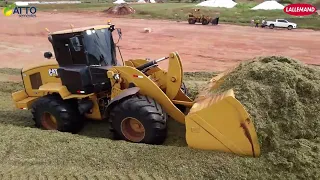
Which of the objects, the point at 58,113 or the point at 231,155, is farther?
the point at 58,113

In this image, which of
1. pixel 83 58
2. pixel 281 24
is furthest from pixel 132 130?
pixel 281 24

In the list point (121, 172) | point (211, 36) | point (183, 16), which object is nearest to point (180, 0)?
point (183, 16)

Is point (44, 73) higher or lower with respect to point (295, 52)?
higher

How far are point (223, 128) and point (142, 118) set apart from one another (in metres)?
1.37

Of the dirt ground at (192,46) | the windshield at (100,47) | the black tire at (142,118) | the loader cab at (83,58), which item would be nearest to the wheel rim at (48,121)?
the loader cab at (83,58)

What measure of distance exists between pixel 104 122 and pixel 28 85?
1.83 meters

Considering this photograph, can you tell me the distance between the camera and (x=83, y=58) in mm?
Answer: 6484

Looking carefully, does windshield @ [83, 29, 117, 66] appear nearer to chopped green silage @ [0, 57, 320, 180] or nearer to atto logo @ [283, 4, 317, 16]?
chopped green silage @ [0, 57, 320, 180]

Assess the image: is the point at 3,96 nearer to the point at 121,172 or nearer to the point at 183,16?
→ the point at 121,172

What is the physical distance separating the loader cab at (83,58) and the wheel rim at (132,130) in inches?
38.8

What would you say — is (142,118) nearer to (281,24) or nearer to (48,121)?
(48,121)

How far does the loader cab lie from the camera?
6.42 metres

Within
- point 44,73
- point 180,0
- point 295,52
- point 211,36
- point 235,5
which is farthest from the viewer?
Result: point 180,0

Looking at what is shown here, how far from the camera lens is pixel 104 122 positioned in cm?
723
